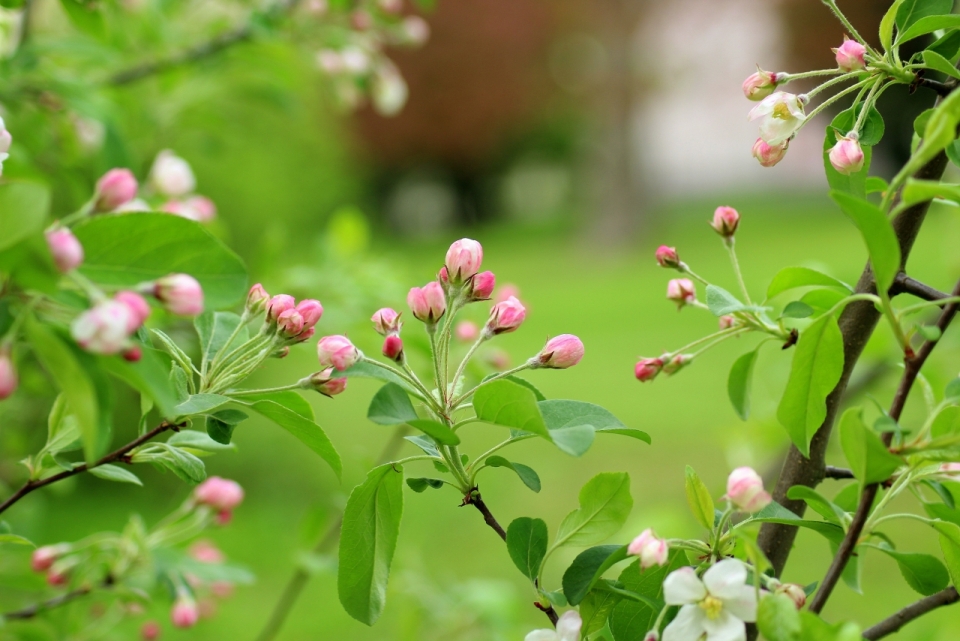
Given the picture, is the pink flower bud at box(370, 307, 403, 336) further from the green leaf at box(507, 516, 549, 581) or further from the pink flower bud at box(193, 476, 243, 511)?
the pink flower bud at box(193, 476, 243, 511)

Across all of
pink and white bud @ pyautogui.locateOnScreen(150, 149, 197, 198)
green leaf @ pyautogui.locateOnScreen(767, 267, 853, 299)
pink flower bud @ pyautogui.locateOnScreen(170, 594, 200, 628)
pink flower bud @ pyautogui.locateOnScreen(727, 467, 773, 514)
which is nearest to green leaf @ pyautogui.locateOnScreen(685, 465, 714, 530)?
pink flower bud @ pyautogui.locateOnScreen(727, 467, 773, 514)

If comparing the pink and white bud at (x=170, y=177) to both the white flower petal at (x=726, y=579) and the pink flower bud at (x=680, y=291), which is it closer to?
the pink flower bud at (x=680, y=291)

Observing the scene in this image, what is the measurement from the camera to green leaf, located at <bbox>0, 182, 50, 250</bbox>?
39 cm

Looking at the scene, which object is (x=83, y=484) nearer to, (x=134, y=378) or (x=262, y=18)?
(x=262, y=18)

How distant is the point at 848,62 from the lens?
1.98 feet

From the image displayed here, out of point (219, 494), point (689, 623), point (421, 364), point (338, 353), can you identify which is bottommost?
point (421, 364)

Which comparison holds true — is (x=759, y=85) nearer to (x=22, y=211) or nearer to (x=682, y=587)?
(x=682, y=587)

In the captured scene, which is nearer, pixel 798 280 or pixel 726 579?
pixel 726 579

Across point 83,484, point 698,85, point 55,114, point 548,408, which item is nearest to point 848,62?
point 548,408

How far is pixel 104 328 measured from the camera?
0.40 meters

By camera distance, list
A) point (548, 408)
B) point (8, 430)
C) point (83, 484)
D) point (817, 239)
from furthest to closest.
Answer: point (817, 239), point (83, 484), point (8, 430), point (548, 408)

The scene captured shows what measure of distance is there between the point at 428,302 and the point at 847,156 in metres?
0.28

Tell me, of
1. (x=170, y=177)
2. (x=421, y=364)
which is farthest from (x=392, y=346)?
(x=421, y=364)

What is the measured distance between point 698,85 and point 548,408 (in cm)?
1433
